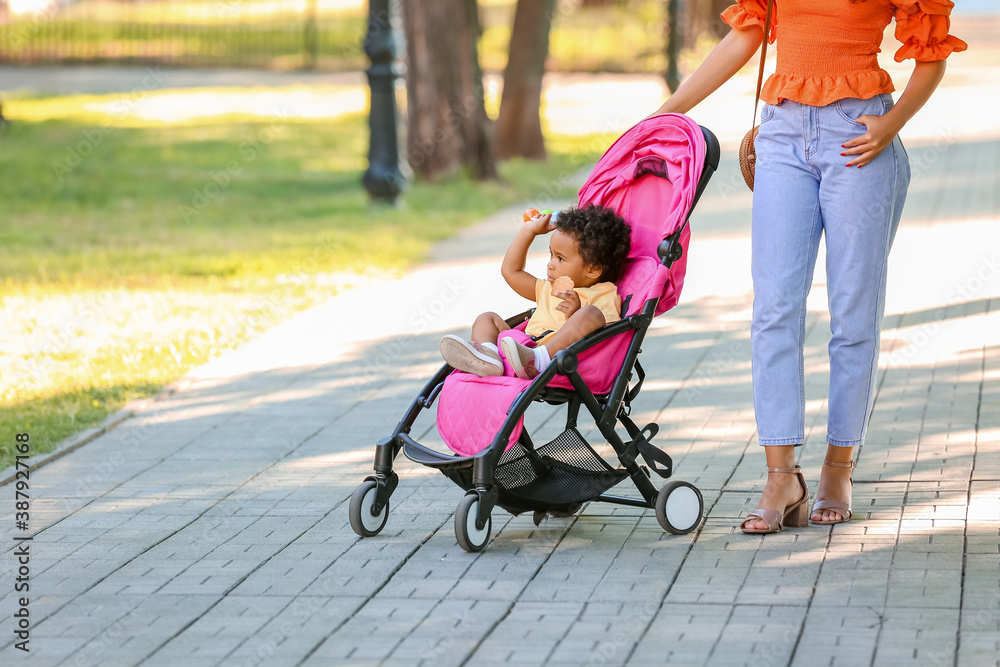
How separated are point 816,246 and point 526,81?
1206 cm

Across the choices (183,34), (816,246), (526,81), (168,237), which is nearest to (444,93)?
(526,81)

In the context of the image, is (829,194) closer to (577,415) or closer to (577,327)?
(577,327)

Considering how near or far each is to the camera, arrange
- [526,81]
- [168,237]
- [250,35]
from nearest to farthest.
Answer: [168,237]
[526,81]
[250,35]

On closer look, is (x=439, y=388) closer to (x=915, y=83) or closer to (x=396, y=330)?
(x=915, y=83)

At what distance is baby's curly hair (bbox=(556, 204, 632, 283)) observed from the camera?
4590 millimetres

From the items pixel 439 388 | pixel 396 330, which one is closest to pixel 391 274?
pixel 396 330

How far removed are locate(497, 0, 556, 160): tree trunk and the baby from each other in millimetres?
11834

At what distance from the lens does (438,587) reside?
418 centimetres

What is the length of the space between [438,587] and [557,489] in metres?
0.62

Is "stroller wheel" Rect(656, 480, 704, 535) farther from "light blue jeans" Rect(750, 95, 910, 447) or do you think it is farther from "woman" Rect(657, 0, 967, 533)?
"light blue jeans" Rect(750, 95, 910, 447)

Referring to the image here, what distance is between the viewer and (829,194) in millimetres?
4426

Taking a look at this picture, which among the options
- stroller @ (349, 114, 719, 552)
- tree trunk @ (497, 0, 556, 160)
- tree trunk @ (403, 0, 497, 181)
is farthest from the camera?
tree trunk @ (497, 0, 556, 160)

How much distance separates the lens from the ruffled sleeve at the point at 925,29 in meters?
4.29

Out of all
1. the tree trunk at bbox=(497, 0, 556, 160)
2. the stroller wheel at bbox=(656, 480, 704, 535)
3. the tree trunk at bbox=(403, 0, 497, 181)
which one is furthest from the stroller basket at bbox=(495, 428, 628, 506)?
the tree trunk at bbox=(497, 0, 556, 160)
